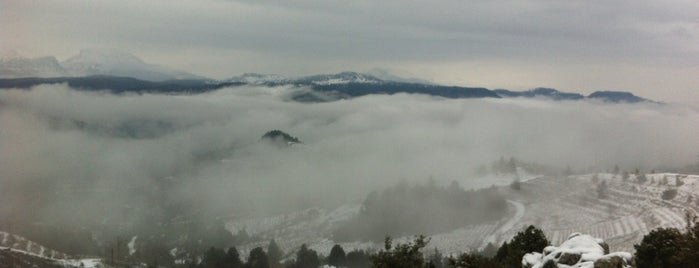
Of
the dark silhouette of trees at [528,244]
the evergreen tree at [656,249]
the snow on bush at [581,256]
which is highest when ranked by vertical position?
the snow on bush at [581,256]

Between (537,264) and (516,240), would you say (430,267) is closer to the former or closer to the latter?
(537,264)

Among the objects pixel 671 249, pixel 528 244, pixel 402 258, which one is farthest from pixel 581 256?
pixel 528 244

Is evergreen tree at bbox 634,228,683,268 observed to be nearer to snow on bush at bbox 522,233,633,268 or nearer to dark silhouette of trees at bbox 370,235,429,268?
snow on bush at bbox 522,233,633,268

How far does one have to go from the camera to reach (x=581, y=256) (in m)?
46.9

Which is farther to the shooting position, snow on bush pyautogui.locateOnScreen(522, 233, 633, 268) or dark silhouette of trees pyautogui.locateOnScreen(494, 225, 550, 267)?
dark silhouette of trees pyautogui.locateOnScreen(494, 225, 550, 267)

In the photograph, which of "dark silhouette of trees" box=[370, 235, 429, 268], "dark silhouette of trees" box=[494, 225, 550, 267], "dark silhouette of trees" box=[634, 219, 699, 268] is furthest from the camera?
"dark silhouette of trees" box=[494, 225, 550, 267]

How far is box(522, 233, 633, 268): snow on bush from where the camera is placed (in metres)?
43.6

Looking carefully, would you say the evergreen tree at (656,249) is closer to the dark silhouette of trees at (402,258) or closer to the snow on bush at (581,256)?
the snow on bush at (581,256)

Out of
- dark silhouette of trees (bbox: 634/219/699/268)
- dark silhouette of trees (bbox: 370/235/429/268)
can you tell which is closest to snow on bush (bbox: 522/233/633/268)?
dark silhouette of trees (bbox: 634/219/699/268)

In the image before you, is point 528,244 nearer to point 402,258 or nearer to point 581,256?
point 402,258

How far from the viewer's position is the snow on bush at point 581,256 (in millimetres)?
43562

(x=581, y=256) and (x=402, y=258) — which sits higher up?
(x=581, y=256)

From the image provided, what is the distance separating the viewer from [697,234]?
5472cm

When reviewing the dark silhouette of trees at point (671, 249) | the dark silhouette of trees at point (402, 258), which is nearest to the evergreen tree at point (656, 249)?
the dark silhouette of trees at point (671, 249)
